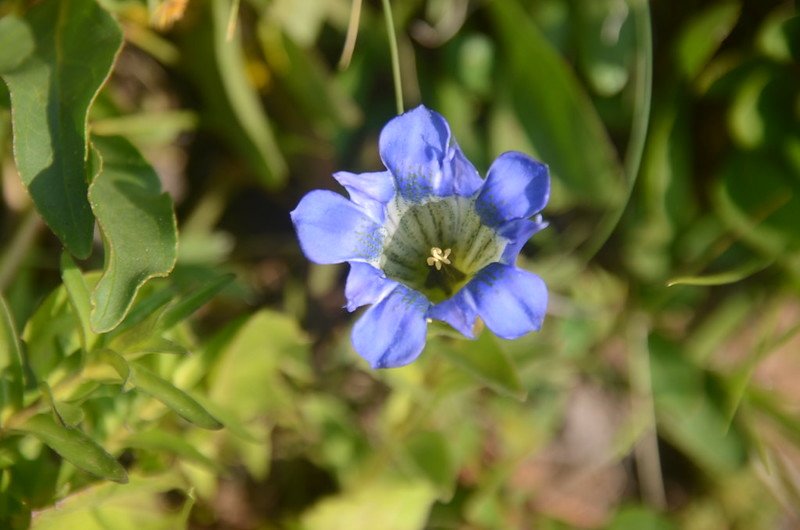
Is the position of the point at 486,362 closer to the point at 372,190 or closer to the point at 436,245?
the point at 436,245

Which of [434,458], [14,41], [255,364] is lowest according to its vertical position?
[434,458]

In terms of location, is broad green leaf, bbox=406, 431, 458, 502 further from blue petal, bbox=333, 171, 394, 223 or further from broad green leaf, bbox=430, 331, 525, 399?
blue petal, bbox=333, 171, 394, 223

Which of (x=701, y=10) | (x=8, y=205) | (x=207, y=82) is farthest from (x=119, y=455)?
(x=701, y=10)

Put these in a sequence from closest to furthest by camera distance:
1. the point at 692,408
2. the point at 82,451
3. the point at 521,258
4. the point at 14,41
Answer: the point at 82,451 → the point at 14,41 → the point at 521,258 → the point at 692,408

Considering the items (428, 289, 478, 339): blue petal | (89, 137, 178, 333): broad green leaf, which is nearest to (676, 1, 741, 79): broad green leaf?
(428, 289, 478, 339): blue petal

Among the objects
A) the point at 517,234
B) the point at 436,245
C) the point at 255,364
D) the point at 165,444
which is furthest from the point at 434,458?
the point at 517,234

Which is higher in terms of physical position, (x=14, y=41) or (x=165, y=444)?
(x=14, y=41)
